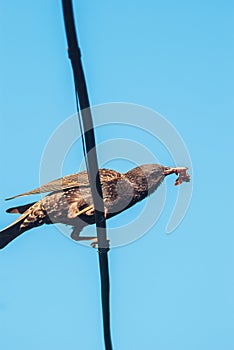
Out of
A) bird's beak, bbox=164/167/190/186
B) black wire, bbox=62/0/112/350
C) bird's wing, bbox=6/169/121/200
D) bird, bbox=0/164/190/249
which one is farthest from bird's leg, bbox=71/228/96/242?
black wire, bbox=62/0/112/350

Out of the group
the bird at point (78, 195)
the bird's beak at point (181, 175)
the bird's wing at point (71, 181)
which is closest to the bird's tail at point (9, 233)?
the bird at point (78, 195)

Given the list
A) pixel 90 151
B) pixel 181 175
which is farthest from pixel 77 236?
pixel 90 151

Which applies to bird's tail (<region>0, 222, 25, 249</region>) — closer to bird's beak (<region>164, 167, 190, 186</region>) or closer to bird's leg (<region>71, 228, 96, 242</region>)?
bird's leg (<region>71, 228, 96, 242</region>)

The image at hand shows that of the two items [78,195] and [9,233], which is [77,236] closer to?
[78,195]

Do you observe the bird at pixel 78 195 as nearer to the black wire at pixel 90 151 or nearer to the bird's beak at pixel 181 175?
the bird's beak at pixel 181 175

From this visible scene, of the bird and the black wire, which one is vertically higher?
the bird

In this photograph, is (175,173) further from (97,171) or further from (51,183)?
(97,171)
